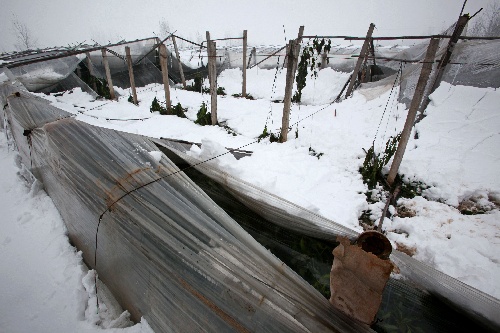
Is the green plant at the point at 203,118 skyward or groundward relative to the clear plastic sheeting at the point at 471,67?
groundward

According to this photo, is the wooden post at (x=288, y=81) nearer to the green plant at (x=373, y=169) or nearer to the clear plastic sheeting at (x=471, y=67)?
the green plant at (x=373, y=169)

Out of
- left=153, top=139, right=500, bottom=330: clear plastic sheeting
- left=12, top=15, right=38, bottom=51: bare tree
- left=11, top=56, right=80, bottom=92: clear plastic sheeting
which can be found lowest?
left=153, top=139, right=500, bottom=330: clear plastic sheeting

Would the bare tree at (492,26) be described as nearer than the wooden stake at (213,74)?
No

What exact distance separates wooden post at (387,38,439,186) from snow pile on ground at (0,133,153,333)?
386 centimetres

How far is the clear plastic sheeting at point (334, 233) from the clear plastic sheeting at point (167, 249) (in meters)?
0.43

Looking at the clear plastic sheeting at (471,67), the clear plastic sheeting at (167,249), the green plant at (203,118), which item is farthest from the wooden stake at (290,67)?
the clear plastic sheeting at (167,249)

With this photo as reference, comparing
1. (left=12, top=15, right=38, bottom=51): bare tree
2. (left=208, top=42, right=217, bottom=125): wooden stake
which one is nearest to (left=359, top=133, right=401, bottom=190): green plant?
(left=208, top=42, right=217, bottom=125): wooden stake

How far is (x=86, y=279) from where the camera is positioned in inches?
83.4

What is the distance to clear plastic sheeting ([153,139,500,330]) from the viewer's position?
1.30m

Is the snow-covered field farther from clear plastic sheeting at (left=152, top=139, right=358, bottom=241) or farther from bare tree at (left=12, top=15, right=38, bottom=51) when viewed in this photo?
bare tree at (left=12, top=15, right=38, bottom=51)

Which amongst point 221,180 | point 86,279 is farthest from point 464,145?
point 86,279

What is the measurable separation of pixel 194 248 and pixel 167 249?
176mm

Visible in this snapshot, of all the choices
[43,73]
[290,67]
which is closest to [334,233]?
[290,67]

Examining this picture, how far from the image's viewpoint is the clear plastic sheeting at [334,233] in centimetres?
130
